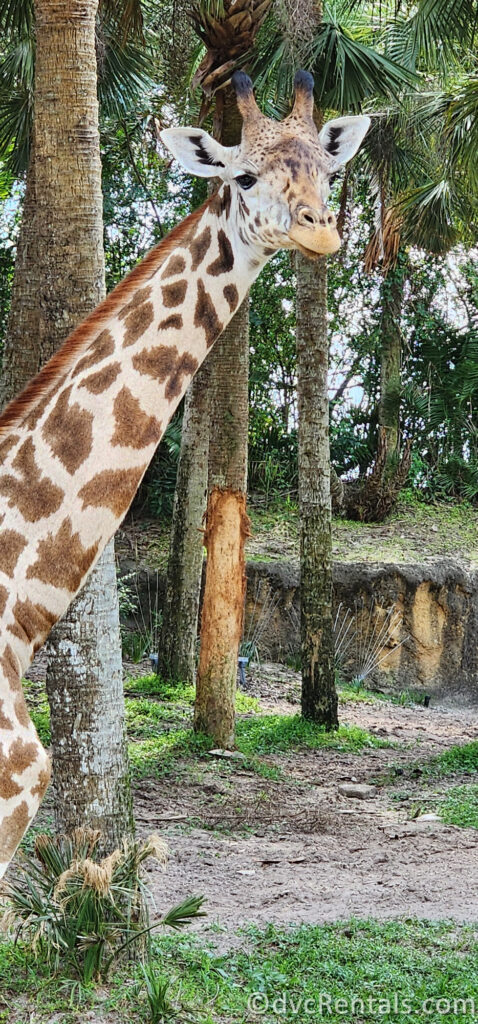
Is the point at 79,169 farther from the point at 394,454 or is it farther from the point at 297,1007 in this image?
the point at 394,454

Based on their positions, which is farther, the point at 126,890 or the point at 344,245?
the point at 344,245

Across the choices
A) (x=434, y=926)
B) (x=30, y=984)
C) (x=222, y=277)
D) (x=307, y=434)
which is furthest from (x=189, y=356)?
(x=307, y=434)

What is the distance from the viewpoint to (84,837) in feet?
14.8

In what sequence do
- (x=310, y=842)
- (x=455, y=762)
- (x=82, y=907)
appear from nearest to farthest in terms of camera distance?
(x=82, y=907) → (x=310, y=842) → (x=455, y=762)

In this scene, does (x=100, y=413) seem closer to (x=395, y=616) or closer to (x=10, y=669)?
(x=10, y=669)

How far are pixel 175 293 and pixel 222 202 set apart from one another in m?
0.37

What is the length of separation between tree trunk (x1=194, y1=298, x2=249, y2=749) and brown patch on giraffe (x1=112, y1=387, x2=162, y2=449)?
5449 mm

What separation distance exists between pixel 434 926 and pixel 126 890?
1782mm

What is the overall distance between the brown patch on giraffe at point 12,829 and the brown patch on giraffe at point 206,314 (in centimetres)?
170

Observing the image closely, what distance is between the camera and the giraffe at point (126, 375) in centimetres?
346

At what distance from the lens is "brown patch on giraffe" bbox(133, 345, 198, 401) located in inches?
143

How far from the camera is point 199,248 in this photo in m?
3.78

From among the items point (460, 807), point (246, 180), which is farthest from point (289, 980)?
point (460, 807)

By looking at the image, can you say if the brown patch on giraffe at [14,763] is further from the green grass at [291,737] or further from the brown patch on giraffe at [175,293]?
the green grass at [291,737]
